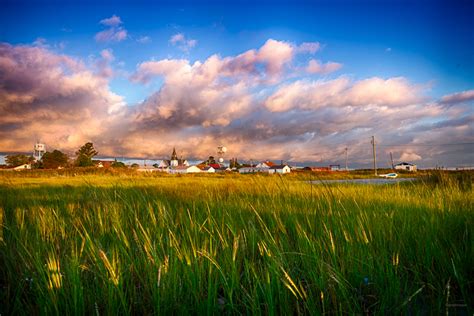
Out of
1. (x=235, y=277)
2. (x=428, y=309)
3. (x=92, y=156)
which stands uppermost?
(x=92, y=156)

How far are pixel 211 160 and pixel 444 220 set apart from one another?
13524cm

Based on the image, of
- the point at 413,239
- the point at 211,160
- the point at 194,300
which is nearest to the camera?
the point at 194,300

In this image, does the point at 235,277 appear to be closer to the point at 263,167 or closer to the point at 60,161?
the point at 60,161

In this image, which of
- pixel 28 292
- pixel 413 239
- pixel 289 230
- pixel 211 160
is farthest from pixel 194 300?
pixel 211 160

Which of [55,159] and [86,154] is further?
[86,154]

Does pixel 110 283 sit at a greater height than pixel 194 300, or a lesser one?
greater

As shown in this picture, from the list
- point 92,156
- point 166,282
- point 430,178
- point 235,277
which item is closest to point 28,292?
point 166,282

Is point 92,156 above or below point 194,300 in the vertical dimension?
above

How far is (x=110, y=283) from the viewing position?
5.67ft

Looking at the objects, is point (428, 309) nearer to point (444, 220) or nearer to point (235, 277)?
point (235, 277)

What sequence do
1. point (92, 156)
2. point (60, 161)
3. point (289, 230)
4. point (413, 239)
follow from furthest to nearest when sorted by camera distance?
point (92, 156) < point (60, 161) < point (289, 230) < point (413, 239)

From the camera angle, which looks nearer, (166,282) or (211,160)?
(166,282)

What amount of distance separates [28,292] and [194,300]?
1203 mm

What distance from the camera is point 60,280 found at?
6.01ft
